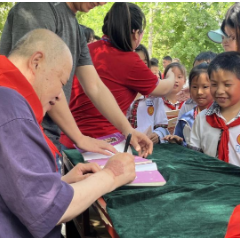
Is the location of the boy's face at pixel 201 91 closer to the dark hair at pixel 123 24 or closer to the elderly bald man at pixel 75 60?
the dark hair at pixel 123 24

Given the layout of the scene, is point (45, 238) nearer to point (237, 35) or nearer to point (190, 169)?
point (190, 169)

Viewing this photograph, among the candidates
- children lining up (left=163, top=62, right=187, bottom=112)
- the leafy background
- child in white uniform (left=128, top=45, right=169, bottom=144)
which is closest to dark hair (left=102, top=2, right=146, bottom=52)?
child in white uniform (left=128, top=45, right=169, bottom=144)

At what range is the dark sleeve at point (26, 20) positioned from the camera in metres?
1.80

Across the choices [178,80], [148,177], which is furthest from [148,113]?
[148,177]

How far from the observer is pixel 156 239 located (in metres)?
1.07

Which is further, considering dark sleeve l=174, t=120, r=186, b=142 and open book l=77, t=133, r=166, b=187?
dark sleeve l=174, t=120, r=186, b=142

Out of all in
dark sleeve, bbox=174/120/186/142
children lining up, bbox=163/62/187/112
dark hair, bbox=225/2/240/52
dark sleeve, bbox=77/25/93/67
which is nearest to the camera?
dark sleeve, bbox=77/25/93/67

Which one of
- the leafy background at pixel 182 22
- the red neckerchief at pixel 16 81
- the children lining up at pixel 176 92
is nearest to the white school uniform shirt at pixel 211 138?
the red neckerchief at pixel 16 81

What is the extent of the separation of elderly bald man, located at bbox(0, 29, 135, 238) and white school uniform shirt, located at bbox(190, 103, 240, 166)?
123 centimetres

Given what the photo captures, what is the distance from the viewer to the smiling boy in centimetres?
233

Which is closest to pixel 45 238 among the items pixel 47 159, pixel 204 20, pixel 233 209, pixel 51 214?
pixel 51 214

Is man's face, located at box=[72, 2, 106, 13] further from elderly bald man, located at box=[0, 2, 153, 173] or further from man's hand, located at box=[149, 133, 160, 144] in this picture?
man's hand, located at box=[149, 133, 160, 144]

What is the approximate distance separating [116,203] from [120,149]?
2.61 feet

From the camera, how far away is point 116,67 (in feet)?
8.59
